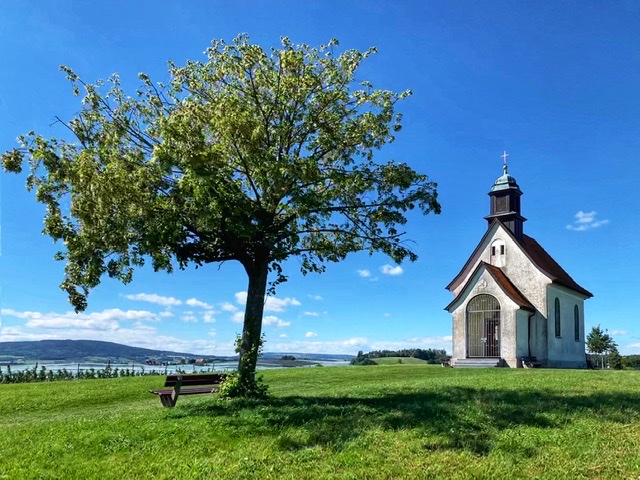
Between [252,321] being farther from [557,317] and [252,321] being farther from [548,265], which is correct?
[548,265]

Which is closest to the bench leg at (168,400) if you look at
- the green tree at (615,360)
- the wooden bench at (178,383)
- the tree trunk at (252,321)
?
the wooden bench at (178,383)

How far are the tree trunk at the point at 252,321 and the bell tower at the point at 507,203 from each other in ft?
86.0

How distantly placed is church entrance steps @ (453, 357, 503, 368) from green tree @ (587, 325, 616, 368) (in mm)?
18227

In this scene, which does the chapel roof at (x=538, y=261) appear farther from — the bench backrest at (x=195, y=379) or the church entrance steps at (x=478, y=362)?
the bench backrest at (x=195, y=379)

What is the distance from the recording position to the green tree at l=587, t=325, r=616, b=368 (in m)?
45.0

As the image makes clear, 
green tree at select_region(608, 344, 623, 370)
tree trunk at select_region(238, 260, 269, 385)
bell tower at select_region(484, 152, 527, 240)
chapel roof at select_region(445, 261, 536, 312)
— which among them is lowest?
green tree at select_region(608, 344, 623, 370)

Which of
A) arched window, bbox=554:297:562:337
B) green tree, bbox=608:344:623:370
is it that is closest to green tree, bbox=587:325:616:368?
green tree, bbox=608:344:623:370

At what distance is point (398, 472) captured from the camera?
693 centimetres

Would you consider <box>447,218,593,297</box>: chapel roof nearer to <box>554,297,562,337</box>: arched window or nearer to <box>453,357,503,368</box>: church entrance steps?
<box>554,297,562,337</box>: arched window

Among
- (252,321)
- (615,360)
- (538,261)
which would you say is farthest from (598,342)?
(252,321)

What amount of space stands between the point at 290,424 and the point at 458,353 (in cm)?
2616

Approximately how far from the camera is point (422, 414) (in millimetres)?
9898

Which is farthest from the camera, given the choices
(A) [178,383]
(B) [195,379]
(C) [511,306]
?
(C) [511,306]

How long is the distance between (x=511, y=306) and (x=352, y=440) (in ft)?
84.9
